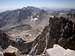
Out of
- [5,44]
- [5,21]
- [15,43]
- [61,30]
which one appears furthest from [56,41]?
[5,21]

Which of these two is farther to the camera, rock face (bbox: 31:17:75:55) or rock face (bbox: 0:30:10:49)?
rock face (bbox: 0:30:10:49)

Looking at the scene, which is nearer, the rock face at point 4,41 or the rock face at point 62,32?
the rock face at point 62,32

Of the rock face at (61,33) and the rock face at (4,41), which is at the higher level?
the rock face at (61,33)

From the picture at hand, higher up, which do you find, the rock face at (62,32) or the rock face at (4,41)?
the rock face at (62,32)

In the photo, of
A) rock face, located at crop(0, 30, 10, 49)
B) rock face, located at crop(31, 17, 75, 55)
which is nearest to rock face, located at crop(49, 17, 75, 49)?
rock face, located at crop(31, 17, 75, 55)

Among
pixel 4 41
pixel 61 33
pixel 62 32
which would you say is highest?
pixel 62 32

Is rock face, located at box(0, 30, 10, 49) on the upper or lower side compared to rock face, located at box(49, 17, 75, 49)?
lower

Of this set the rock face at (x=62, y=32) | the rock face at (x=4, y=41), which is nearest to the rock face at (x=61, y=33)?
the rock face at (x=62, y=32)

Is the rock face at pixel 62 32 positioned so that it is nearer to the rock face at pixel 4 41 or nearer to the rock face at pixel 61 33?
the rock face at pixel 61 33

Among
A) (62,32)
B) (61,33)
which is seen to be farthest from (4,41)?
(62,32)

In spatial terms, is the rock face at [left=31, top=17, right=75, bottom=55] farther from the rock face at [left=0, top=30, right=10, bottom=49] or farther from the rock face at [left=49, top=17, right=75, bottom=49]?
the rock face at [left=0, top=30, right=10, bottom=49]

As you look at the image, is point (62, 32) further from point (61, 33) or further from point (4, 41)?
point (4, 41)

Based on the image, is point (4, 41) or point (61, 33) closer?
point (61, 33)
